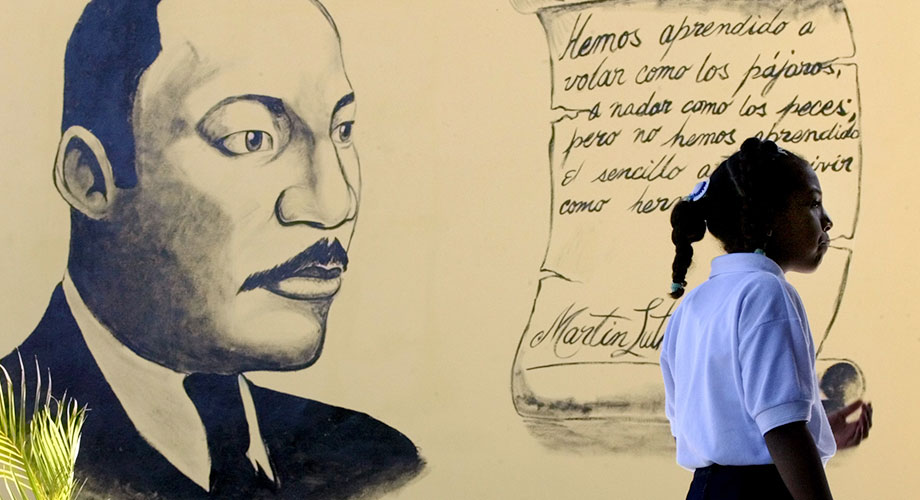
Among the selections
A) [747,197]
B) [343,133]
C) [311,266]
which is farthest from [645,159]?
[747,197]

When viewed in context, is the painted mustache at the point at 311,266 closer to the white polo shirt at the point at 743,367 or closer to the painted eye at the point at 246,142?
the painted eye at the point at 246,142

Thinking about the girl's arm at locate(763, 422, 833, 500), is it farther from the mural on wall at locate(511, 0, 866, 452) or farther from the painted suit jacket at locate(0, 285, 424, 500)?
the painted suit jacket at locate(0, 285, 424, 500)

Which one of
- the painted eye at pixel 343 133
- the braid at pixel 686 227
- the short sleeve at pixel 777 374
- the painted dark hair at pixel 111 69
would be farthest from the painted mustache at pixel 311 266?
the short sleeve at pixel 777 374

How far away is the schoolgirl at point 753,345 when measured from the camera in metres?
1.67

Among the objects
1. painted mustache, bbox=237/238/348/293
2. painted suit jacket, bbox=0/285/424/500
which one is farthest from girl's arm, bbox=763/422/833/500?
painted mustache, bbox=237/238/348/293

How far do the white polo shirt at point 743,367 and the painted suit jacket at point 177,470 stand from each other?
1.95m

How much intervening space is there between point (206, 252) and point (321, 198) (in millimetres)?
458

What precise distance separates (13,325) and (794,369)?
3.16 m

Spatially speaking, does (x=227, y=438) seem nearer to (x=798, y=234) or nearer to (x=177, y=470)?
(x=177, y=470)

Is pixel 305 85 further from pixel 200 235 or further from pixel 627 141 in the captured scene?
pixel 627 141

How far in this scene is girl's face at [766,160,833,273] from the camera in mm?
1860

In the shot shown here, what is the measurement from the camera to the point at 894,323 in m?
3.38

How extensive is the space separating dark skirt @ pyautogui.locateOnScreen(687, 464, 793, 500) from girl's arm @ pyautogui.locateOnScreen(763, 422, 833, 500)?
0.21 ft

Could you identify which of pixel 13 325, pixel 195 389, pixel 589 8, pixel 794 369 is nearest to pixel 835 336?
pixel 589 8
